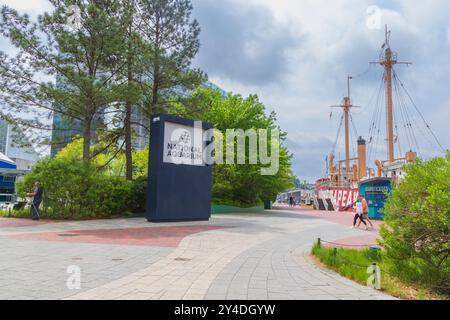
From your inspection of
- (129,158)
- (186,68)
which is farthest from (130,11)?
(129,158)

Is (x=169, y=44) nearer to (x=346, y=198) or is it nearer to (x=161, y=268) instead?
(x=161, y=268)

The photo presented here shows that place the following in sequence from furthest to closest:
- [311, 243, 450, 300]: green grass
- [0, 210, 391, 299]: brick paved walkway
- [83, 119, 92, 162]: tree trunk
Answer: [83, 119, 92, 162]: tree trunk
[311, 243, 450, 300]: green grass
[0, 210, 391, 299]: brick paved walkway

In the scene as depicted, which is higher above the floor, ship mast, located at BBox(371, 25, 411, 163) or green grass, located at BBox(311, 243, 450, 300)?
ship mast, located at BBox(371, 25, 411, 163)

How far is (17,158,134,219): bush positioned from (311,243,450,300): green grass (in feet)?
38.7

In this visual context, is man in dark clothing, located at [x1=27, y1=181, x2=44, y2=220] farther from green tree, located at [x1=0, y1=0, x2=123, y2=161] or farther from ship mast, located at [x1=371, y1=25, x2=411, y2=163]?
ship mast, located at [x1=371, y1=25, x2=411, y2=163]

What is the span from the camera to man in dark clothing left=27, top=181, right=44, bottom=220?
51.5ft

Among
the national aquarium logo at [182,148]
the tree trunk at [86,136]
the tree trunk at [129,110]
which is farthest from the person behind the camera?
the tree trunk at [86,136]

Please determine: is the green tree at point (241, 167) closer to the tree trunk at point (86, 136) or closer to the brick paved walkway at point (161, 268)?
the tree trunk at point (86, 136)

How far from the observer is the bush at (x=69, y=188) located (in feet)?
53.9

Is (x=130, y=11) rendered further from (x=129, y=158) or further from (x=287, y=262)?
(x=287, y=262)

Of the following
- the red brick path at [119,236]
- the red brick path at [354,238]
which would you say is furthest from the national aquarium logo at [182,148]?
the red brick path at [354,238]

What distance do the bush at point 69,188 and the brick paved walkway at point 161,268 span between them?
4448mm

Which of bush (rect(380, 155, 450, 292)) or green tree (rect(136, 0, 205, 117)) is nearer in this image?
bush (rect(380, 155, 450, 292))

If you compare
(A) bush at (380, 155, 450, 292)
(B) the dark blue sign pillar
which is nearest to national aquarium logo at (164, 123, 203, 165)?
(B) the dark blue sign pillar
